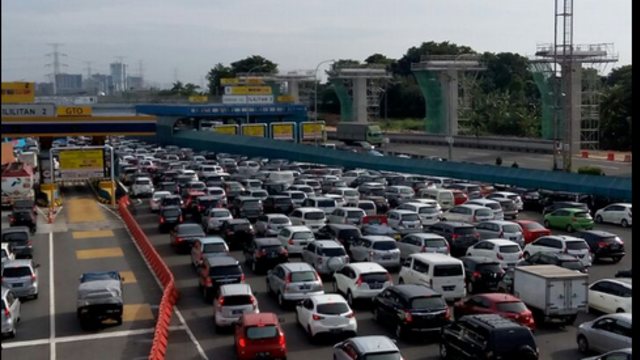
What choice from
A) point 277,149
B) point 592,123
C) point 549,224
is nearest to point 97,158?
point 277,149

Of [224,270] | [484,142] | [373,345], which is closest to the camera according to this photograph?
[373,345]

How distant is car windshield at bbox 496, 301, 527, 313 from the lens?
15.6 m

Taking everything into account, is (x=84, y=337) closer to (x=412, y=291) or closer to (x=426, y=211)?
(x=412, y=291)

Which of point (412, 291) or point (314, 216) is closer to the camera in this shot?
point (412, 291)

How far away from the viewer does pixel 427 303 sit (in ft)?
51.5

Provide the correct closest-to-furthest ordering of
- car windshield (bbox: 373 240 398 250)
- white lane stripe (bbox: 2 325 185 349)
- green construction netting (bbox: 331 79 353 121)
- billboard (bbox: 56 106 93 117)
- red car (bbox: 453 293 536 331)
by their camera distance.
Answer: red car (bbox: 453 293 536 331) → white lane stripe (bbox: 2 325 185 349) → car windshield (bbox: 373 240 398 250) → billboard (bbox: 56 106 93 117) → green construction netting (bbox: 331 79 353 121)

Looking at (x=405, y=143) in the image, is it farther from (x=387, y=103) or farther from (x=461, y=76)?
(x=387, y=103)

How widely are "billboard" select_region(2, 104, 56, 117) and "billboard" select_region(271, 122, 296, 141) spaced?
82.8 feet

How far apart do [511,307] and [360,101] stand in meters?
69.8

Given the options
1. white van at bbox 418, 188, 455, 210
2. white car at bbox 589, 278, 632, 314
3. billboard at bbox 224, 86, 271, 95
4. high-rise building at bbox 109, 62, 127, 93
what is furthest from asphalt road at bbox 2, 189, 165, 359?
high-rise building at bbox 109, 62, 127, 93

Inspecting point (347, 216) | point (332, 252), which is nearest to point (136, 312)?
point (332, 252)

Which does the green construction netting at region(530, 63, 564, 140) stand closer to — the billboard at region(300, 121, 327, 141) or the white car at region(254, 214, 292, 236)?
the billboard at region(300, 121, 327, 141)

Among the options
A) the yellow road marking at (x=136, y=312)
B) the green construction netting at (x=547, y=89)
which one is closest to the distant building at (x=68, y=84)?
the green construction netting at (x=547, y=89)

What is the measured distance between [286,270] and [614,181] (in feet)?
63.4
